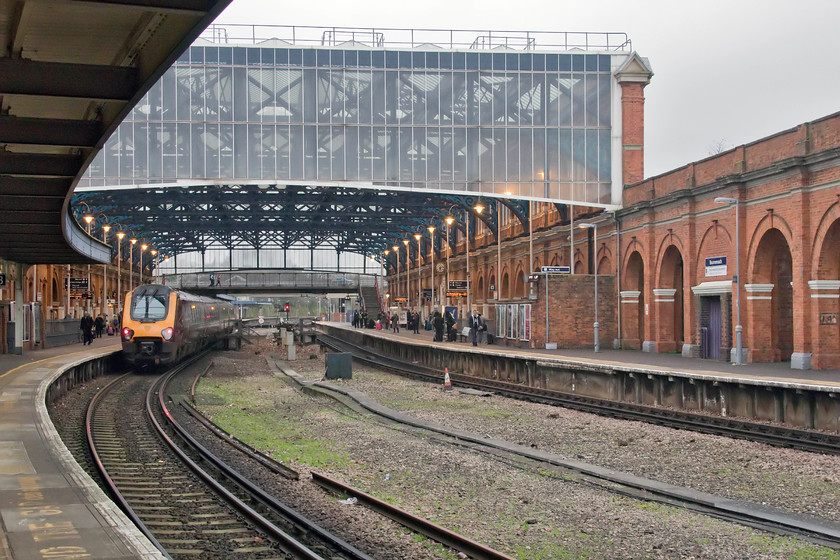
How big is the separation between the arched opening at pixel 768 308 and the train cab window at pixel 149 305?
20023mm

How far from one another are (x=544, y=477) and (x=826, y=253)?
14985mm

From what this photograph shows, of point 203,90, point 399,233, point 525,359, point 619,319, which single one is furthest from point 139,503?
point 399,233

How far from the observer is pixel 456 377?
29.5 metres

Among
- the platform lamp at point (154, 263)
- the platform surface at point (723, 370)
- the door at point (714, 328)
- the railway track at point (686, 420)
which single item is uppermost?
the platform lamp at point (154, 263)

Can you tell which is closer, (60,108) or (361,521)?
(361,521)

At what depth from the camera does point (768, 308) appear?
25750mm

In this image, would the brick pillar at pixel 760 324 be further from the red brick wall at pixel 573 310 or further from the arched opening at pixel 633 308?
the red brick wall at pixel 573 310

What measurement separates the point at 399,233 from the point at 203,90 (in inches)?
1486

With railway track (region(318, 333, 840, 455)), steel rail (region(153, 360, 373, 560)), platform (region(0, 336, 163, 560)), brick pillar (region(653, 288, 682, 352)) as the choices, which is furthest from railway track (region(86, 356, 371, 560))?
brick pillar (region(653, 288, 682, 352))

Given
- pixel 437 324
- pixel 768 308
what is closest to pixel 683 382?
pixel 768 308

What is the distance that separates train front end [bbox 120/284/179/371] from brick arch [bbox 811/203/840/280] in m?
21.2

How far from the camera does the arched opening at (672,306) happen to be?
3238 cm

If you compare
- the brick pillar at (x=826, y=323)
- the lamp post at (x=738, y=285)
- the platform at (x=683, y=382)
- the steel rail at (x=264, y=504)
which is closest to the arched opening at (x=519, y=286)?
the platform at (x=683, y=382)

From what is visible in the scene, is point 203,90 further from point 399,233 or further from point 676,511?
point 399,233
